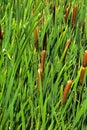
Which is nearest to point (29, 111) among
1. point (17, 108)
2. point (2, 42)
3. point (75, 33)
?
point (17, 108)

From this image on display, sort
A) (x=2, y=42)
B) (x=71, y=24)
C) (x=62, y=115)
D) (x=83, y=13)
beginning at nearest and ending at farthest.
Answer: (x=62, y=115), (x=2, y=42), (x=71, y=24), (x=83, y=13)

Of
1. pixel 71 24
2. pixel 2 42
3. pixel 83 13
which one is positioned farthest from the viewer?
pixel 83 13

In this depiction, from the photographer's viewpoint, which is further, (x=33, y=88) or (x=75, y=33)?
(x=75, y=33)

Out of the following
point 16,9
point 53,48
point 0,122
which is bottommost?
point 0,122

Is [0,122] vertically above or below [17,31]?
below

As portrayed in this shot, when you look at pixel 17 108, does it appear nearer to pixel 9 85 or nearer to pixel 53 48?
pixel 9 85

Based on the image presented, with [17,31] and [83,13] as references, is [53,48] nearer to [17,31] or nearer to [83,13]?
[17,31]
